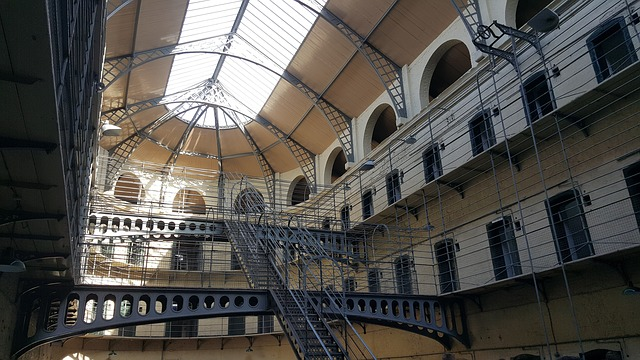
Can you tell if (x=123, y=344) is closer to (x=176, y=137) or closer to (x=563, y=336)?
(x=176, y=137)

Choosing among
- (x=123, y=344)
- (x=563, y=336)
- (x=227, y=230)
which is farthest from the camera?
(x=123, y=344)

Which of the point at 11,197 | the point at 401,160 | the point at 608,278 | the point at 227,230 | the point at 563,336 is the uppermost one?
the point at 401,160

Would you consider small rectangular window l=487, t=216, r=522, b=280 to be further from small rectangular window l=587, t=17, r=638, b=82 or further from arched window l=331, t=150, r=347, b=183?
arched window l=331, t=150, r=347, b=183

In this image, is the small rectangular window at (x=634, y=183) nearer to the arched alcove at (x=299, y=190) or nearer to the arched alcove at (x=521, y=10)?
the arched alcove at (x=521, y=10)

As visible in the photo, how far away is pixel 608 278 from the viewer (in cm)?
706

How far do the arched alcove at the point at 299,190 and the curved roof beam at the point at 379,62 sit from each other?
707 cm

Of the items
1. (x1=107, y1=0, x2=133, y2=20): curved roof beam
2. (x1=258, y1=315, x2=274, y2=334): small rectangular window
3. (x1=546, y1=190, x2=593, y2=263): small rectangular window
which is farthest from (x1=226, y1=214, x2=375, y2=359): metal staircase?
(x1=258, y1=315, x2=274, y2=334): small rectangular window

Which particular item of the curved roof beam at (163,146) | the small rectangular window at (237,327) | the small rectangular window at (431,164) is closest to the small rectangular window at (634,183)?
the small rectangular window at (431,164)

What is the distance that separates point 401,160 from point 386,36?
132 inches

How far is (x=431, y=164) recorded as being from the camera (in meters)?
11.4

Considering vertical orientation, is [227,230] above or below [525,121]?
below

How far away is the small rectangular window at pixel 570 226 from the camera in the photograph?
24.6ft

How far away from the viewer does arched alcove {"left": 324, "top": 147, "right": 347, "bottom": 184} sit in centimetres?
1702

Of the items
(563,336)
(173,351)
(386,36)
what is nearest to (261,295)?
(563,336)
